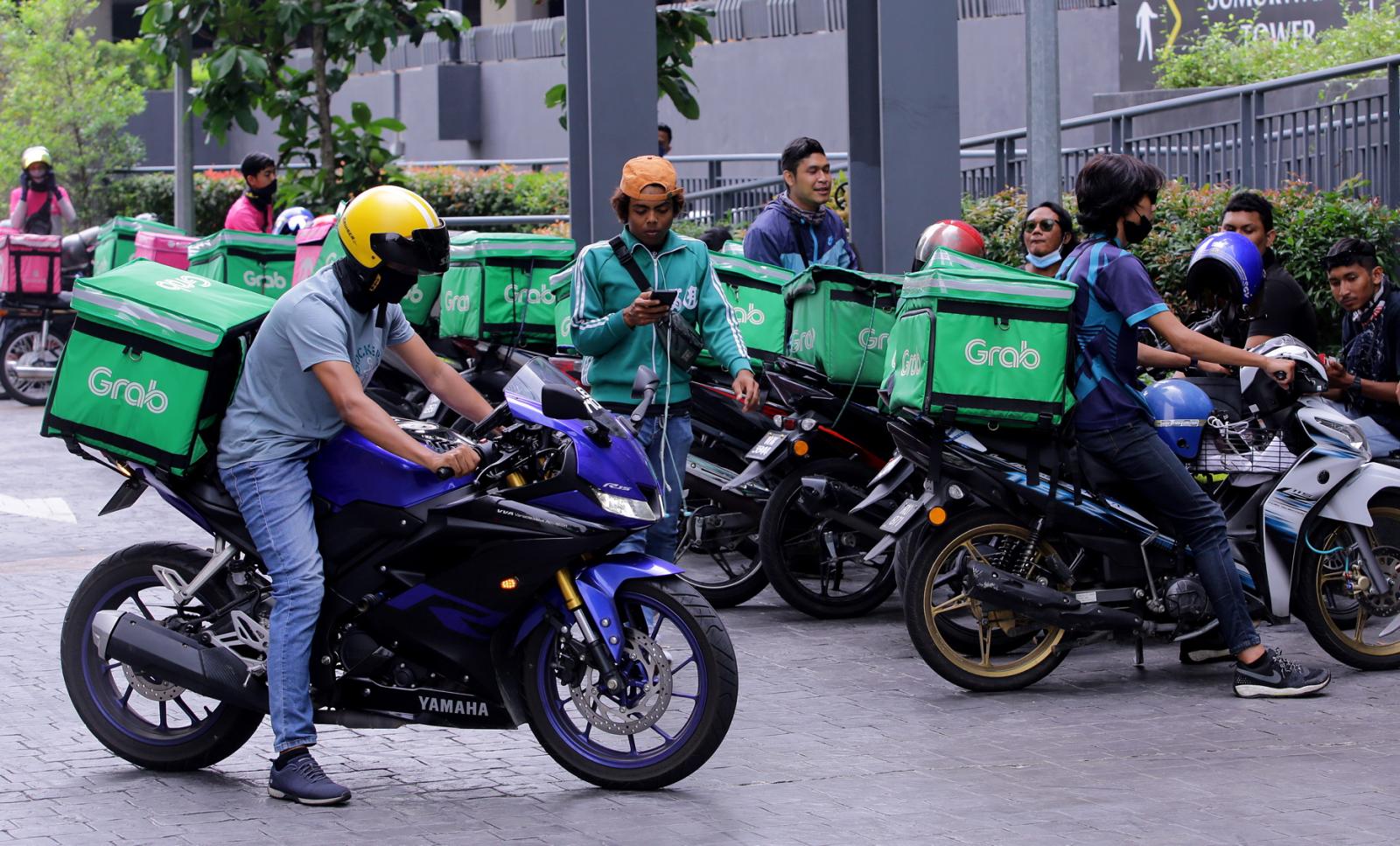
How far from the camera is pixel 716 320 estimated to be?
24.4 feet

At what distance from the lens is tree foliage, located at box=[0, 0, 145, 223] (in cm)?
2939

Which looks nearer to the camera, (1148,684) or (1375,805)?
(1375,805)

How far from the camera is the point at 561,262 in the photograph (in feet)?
35.2

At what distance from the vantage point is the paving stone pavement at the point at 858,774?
5.45m

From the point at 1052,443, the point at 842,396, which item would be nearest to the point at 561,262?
the point at 842,396

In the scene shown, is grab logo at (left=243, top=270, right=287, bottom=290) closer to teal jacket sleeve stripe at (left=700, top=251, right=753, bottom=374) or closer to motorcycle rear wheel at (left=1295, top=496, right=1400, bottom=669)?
teal jacket sleeve stripe at (left=700, top=251, right=753, bottom=374)

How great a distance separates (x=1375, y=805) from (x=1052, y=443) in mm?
1975

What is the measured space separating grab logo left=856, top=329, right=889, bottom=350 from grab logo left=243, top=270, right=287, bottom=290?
5.60 m

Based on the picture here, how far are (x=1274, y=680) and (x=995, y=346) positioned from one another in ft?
5.25

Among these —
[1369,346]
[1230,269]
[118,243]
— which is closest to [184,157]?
[118,243]

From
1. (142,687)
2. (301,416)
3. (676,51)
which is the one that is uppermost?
(676,51)

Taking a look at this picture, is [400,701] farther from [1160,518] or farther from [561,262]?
[561,262]

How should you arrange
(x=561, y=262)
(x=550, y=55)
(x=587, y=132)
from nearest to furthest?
(x=561, y=262), (x=587, y=132), (x=550, y=55)

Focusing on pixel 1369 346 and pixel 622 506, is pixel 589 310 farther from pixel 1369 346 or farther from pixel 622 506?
pixel 1369 346
